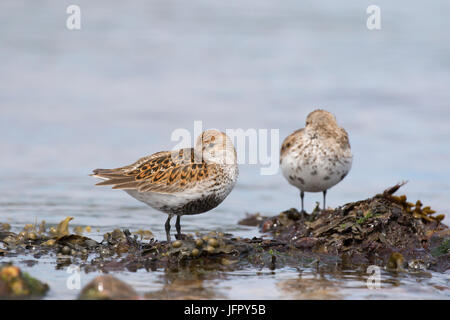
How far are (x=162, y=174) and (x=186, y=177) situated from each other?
321 millimetres

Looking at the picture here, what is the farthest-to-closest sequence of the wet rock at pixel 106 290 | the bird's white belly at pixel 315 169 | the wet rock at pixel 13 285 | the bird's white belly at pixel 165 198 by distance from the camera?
the bird's white belly at pixel 315 169 < the bird's white belly at pixel 165 198 < the wet rock at pixel 13 285 < the wet rock at pixel 106 290

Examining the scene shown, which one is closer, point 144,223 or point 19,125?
point 144,223

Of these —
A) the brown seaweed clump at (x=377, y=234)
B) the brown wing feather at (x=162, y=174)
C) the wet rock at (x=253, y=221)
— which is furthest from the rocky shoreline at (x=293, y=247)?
the wet rock at (x=253, y=221)

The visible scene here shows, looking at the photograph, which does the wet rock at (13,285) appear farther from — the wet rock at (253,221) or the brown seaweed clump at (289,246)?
the wet rock at (253,221)

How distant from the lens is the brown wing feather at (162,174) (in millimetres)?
7461

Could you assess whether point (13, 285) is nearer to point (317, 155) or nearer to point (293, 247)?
point (293, 247)

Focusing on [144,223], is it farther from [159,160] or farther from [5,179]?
[5,179]

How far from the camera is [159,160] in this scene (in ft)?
26.1

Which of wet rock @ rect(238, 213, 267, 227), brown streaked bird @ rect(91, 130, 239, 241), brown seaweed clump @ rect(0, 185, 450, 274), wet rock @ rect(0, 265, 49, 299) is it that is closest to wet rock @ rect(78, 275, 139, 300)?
wet rock @ rect(0, 265, 49, 299)

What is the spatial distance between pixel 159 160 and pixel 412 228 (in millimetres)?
3047

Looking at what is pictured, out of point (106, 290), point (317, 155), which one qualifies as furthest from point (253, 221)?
point (106, 290)

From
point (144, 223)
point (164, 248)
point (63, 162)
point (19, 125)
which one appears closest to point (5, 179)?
point (63, 162)

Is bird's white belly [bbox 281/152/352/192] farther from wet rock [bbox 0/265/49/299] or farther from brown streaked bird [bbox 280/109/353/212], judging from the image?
wet rock [bbox 0/265/49/299]

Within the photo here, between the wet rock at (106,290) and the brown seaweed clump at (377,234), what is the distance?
2.69 meters
